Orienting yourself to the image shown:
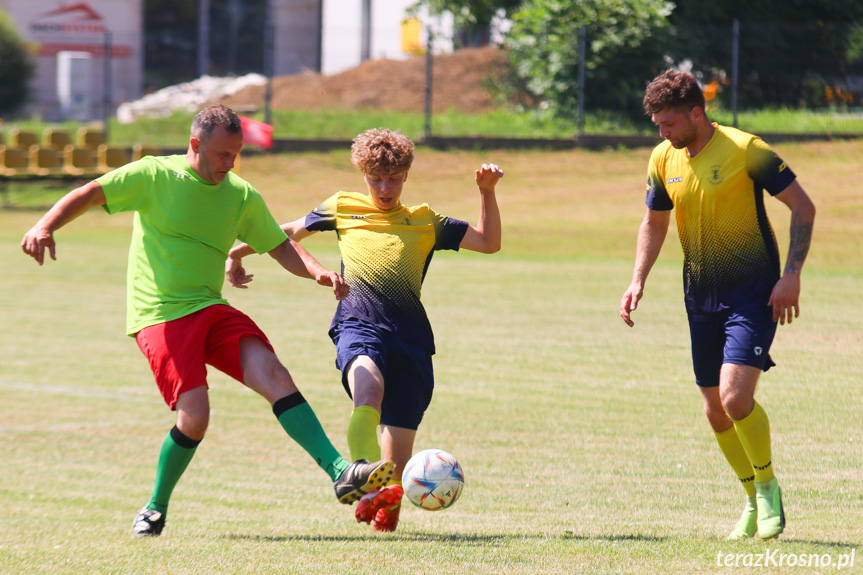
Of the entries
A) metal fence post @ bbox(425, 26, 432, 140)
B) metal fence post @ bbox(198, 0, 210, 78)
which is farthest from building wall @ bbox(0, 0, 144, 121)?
metal fence post @ bbox(425, 26, 432, 140)

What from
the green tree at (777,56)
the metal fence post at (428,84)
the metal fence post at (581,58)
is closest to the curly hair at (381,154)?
the metal fence post at (581,58)

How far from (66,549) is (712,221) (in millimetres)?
3302

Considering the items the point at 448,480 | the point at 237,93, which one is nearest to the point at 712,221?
the point at 448,480

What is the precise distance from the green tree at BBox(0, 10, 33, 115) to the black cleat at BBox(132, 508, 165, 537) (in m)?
33.2

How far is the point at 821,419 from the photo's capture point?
8.08 m

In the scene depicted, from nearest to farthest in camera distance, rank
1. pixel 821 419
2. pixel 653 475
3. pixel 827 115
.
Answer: pixel 653 475, pixel 821 419, pixel 827 115

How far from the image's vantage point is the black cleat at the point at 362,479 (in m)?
4.88

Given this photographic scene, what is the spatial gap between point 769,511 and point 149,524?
2.94 m

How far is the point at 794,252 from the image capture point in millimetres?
5004

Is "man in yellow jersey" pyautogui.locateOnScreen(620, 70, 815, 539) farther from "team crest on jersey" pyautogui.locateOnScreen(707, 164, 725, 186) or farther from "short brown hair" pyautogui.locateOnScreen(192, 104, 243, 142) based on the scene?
"short brown hair" pyautogui.locateOnScreen(192, 104, 243, 142)

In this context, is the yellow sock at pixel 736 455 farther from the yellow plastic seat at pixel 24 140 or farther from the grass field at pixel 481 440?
the yellow plastic seat at pixel 24 140

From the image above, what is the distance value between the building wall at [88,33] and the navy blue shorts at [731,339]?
3833 cm

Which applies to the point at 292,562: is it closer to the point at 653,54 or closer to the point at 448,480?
the point at 448,480

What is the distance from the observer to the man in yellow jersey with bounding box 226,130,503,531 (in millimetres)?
5348
